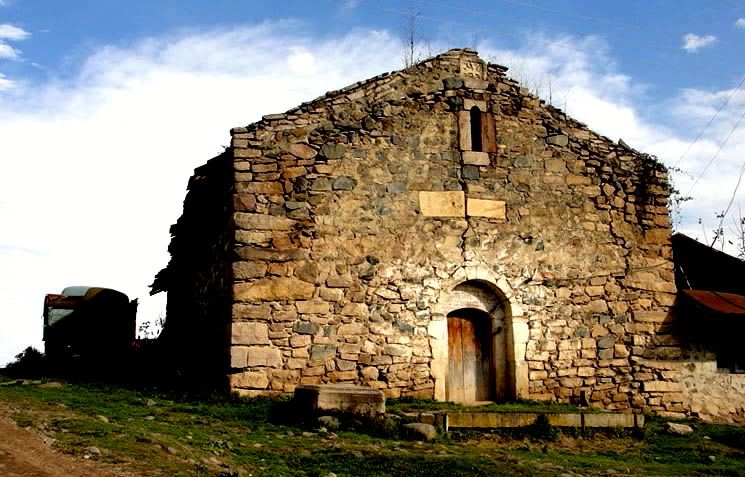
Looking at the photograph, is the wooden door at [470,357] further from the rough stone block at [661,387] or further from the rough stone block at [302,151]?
the rough stone block at [302,151]

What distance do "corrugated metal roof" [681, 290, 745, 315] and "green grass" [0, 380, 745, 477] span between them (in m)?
2.10

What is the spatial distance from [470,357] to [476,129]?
12.2 ft

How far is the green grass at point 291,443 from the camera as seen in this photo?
7055mm

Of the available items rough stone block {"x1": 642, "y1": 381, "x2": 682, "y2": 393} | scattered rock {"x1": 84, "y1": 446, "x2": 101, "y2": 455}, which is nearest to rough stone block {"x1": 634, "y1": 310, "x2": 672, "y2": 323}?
rough stone block {"x1": 642, "y1": 381, "x2": 682, "y2": 393}

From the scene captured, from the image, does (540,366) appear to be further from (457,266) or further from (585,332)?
(457,266)

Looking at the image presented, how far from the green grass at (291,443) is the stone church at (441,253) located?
1033mm

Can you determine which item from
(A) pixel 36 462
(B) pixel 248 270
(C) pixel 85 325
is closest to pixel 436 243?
(B) pixel 248 270

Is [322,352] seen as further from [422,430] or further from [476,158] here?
→ [476,158]

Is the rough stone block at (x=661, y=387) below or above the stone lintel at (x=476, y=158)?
below

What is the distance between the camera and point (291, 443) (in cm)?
814

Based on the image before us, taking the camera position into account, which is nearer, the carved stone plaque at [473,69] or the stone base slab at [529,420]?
the stone base slab at [529,420]

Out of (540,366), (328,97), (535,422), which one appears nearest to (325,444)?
(535,422)

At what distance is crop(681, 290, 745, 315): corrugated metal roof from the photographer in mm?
12620

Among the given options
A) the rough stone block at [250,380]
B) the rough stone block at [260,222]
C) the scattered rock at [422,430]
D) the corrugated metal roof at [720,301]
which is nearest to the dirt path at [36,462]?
the scattered rock at [422,430]
